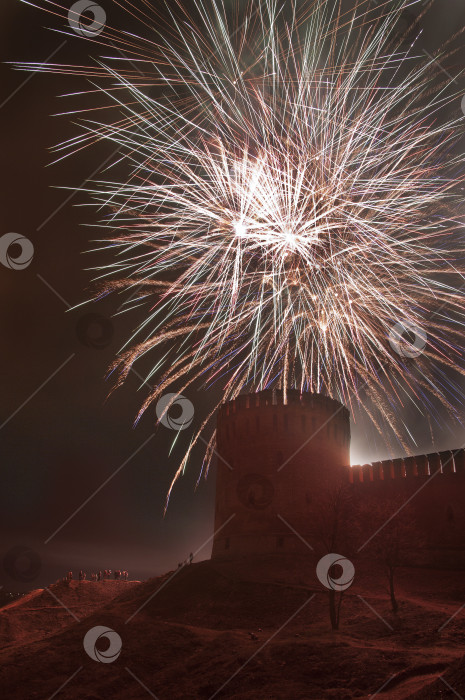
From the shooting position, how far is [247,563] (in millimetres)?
30156

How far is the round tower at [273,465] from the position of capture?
31.2 meters

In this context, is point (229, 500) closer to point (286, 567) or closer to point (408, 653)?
point (286, 567)

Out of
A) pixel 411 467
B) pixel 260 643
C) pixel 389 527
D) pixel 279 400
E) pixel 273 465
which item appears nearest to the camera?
pixel 260 643

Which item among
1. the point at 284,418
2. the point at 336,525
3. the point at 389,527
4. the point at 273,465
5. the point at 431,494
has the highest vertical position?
the point at 284,418

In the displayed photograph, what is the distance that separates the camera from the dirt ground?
50.7 ft

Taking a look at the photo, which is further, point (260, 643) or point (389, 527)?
point (389, 527)

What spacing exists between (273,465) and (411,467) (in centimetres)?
684

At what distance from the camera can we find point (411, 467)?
2997 cm

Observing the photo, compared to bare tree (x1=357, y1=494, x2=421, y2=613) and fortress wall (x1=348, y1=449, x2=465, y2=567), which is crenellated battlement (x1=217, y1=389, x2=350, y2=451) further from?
bare tree (x1=357, y1=494, x2=421, y2=613)

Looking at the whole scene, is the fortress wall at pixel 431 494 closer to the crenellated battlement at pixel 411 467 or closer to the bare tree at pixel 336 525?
the crenellated battlement at pixel 411 467

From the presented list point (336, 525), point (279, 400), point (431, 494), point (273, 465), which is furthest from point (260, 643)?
point (279, 400)

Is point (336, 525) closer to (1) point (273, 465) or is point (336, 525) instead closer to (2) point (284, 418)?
(1) point (273, 465)

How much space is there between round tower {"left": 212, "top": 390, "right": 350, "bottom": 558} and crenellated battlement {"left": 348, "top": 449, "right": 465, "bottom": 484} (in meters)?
1.56

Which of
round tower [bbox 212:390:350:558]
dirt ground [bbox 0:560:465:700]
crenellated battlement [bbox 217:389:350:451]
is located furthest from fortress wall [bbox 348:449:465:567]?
crenellated battlement [bbox 217:389:350:451]
